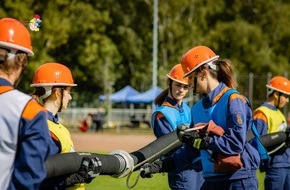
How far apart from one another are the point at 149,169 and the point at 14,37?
2.75 m

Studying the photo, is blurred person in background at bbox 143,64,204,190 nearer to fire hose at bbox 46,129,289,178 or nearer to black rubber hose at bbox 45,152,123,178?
fire hose at bbox 46,129,289,178

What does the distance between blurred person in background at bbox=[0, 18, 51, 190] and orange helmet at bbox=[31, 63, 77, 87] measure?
71.7 inches

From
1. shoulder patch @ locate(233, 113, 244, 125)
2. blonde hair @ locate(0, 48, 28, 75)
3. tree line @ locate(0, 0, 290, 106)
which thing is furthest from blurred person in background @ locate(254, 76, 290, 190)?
tree line @ locate(0, 0, 290, 106)

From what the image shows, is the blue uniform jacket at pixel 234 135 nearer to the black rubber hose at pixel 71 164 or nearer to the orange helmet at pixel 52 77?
the black rubber hose at pixel 71 164

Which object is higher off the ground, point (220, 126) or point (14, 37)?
point (14, 37)

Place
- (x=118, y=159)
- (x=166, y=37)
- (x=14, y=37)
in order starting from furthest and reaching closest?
(x=166, y=37) < (x=118, y=159) < (x=14, y=37)

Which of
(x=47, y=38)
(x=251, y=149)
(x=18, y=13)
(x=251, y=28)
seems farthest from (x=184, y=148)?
(x=251, y=28)

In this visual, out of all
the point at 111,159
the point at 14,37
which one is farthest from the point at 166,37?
the point at 14,37

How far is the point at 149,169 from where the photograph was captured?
6.73 metres

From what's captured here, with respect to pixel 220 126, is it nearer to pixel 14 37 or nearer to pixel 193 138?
pixel 193 138

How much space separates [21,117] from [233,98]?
2.38m

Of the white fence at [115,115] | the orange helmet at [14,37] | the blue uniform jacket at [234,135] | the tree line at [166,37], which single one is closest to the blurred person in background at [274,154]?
the blue uniform jacket at [234,135]

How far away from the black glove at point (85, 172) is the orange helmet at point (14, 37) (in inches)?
61.3

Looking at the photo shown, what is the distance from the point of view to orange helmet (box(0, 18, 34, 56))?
13.9ft
